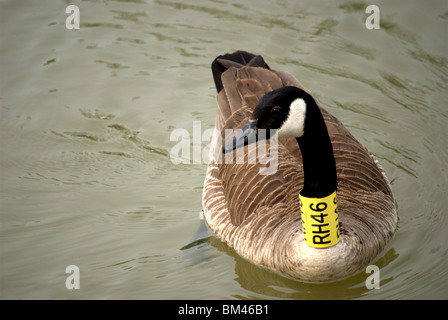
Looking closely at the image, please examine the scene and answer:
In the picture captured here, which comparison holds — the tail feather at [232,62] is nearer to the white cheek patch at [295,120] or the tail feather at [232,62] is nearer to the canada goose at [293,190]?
the canada goose at [293,190]

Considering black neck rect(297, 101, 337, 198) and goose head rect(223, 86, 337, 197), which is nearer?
goose head rect(223, 86, 337, 197)

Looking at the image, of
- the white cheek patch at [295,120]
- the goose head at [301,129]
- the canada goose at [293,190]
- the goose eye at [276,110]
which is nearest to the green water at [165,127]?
the canada goose at [293,190]

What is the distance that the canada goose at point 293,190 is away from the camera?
15.6 feet

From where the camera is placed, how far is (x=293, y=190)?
568 cm

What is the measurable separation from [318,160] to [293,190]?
874mm

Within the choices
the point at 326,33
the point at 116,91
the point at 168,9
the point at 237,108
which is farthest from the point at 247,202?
the point at 168,9

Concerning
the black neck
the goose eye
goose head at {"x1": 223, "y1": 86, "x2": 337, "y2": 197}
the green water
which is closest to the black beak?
goose head at {"x1": 223, "y1": 86, "x2": 337, "y2": 197}

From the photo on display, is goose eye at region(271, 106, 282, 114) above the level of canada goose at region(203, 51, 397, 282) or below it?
above

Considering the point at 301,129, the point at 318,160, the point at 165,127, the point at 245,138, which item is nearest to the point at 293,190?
the point at 318,160

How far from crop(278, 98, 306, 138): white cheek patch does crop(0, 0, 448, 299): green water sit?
1.55 meters

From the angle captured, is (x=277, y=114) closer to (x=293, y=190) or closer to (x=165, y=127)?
(x=293, y=190)

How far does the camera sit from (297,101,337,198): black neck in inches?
189

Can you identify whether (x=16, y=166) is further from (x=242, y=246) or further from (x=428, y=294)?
(x=428, y=294)

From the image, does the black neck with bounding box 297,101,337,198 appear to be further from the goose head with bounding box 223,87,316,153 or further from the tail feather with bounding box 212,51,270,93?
the tail feather with bounding box 212,51,270,93
